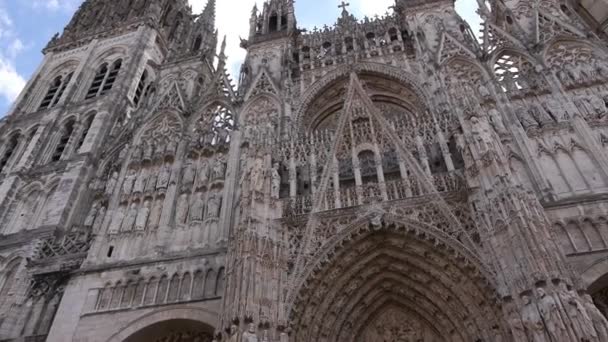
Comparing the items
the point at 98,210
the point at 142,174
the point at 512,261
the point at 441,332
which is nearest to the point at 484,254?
the point at 512,261

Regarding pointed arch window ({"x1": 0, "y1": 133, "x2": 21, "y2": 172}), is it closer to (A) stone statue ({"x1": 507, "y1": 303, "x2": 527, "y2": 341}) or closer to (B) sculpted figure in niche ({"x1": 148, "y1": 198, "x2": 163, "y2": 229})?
(B) sculpted figure in niche ({"x1": 148, "y1": 198, "x2": 163, "y2": 229})

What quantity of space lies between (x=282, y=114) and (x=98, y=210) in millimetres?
7222

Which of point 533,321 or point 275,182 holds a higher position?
point 275,182

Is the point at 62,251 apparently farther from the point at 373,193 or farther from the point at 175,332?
the point at 373,193

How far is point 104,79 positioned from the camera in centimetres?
2308

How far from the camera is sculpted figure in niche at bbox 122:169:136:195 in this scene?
15148mm

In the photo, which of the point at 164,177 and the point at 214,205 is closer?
the point at 214,205

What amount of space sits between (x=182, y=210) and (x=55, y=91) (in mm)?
14333

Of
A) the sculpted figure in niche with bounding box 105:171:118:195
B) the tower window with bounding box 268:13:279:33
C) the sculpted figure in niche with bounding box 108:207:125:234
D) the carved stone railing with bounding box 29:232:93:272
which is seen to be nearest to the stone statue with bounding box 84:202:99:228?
the carved stone railing with bounding box 29:232:93:272

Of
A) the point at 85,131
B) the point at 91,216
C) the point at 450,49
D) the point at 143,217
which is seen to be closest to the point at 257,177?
the point at 143,217

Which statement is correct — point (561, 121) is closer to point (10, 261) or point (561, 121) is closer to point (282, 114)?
point (282, 114)

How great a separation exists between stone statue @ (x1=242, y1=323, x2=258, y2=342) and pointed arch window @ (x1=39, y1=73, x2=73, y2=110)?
1844 centimetres

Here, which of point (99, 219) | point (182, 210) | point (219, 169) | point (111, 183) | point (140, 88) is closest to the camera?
point (182, 210)

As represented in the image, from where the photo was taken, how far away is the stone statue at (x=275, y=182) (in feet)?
40.3
